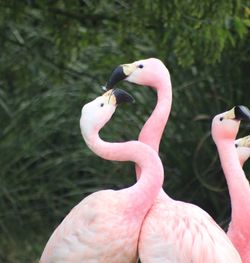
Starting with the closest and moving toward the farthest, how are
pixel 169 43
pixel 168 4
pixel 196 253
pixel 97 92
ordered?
pixel 196 253, pixel 168 4, pixel 169 43, pixel 97 92

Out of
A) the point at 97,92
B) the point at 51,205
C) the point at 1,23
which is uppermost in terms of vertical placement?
the point at 1,23

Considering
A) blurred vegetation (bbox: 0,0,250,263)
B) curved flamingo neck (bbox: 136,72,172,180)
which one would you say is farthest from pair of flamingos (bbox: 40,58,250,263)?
blurred vegetation (bbox: 0,0,250,263)

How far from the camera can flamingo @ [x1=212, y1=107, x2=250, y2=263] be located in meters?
6.67

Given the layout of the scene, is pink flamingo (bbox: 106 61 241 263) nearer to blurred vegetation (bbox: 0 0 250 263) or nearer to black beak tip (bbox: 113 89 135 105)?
black beak tip (bbox: 113 89 135 105)

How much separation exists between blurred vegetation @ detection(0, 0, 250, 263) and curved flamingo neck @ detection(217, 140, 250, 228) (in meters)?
1.92

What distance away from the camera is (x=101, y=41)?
32.5 ft

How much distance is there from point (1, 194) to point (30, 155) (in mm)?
432

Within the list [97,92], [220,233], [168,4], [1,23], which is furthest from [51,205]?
[220,233]

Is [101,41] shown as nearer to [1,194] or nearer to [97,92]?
[97,92]

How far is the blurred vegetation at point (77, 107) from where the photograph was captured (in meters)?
9.07

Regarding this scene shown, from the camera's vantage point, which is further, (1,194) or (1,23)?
(1,194)

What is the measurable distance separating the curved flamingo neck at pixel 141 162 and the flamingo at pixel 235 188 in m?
0.56

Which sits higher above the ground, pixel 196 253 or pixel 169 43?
→ pixel 196 253

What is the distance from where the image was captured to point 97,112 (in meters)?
6.28
